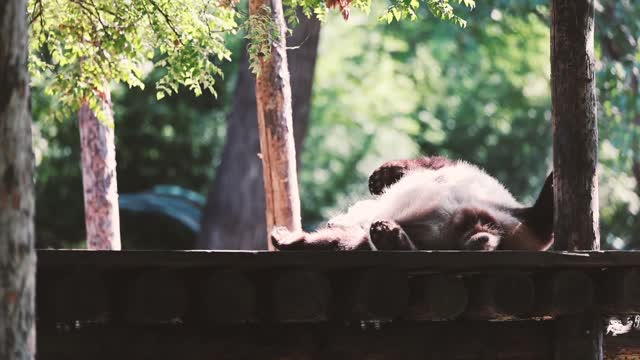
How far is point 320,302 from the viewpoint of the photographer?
12.4 ft

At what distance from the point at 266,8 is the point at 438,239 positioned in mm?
1921

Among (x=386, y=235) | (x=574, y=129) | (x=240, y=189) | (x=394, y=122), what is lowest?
(x=386, y=235)

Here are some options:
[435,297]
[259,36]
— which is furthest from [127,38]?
[435,297]

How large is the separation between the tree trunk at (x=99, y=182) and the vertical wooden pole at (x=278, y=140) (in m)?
1.32

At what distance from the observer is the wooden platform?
3.50 metres

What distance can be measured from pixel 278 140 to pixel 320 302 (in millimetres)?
2994

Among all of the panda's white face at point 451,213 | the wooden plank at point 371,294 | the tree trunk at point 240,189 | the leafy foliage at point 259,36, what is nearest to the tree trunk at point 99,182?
the leafy foliage at point 259,36

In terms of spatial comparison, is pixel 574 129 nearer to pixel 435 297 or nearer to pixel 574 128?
pixel 574 128

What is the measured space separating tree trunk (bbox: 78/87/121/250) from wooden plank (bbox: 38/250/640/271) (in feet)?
12.9

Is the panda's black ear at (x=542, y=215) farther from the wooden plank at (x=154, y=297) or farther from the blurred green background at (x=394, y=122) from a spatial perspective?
the blurred green background at (x=394, y=122)

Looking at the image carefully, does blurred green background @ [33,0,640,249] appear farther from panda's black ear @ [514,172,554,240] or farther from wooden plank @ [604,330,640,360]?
wooden plank @ [604,330,640,360]

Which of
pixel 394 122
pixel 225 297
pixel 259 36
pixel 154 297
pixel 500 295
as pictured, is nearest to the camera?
pixel 154 297

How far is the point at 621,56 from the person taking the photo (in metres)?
12.4

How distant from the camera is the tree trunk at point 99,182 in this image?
24.3 ft
